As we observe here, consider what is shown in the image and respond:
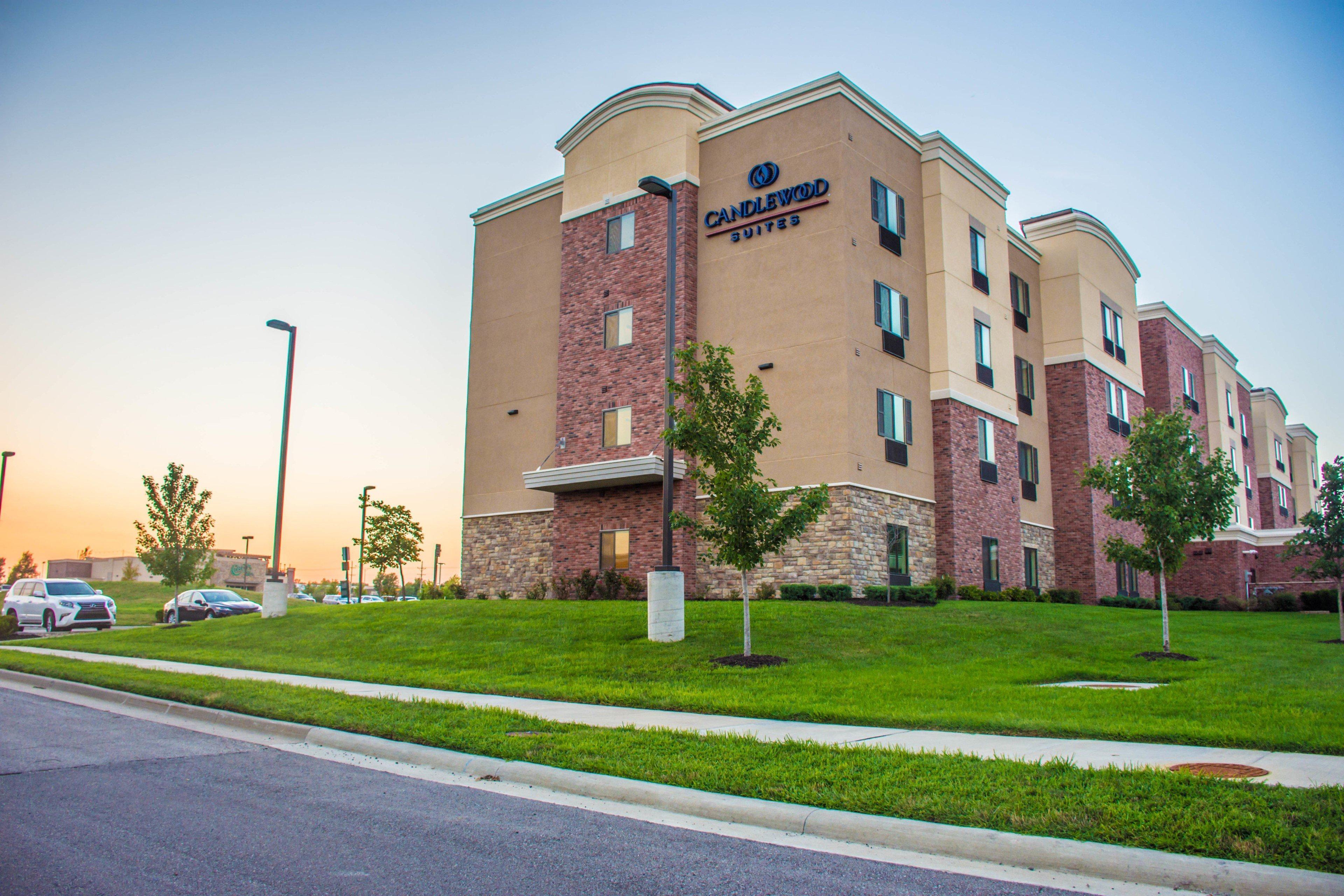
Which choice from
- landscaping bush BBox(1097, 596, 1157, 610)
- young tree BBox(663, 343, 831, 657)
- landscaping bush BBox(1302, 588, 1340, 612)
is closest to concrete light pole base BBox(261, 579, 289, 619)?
young tree BBox(663, 343, 831, 657)


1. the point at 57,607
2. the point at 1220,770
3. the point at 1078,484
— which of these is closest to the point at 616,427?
the point at 1078,484

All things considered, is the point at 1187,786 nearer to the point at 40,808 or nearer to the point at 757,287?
the point at 40,808

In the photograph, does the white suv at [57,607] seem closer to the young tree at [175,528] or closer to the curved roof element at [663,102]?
the young tree at [175,528]

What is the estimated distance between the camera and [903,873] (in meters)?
5.42

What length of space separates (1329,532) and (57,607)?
38643mm

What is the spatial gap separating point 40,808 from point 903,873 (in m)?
6.33

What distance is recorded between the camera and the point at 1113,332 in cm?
4012

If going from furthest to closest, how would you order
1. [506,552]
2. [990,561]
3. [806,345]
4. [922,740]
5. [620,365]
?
[506,552], [990,561], [620,365], [806,345], [922,740]

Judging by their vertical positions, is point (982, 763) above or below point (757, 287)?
below

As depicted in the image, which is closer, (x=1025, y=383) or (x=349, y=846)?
(x=349, y=846)

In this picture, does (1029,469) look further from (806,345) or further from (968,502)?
(806,345)

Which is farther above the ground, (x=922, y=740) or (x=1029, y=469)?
(x=1029, y=469)

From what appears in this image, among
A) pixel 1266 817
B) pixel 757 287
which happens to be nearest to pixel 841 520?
pixel 757 287

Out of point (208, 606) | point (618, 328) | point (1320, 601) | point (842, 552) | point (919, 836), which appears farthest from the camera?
point (1320, 601)
